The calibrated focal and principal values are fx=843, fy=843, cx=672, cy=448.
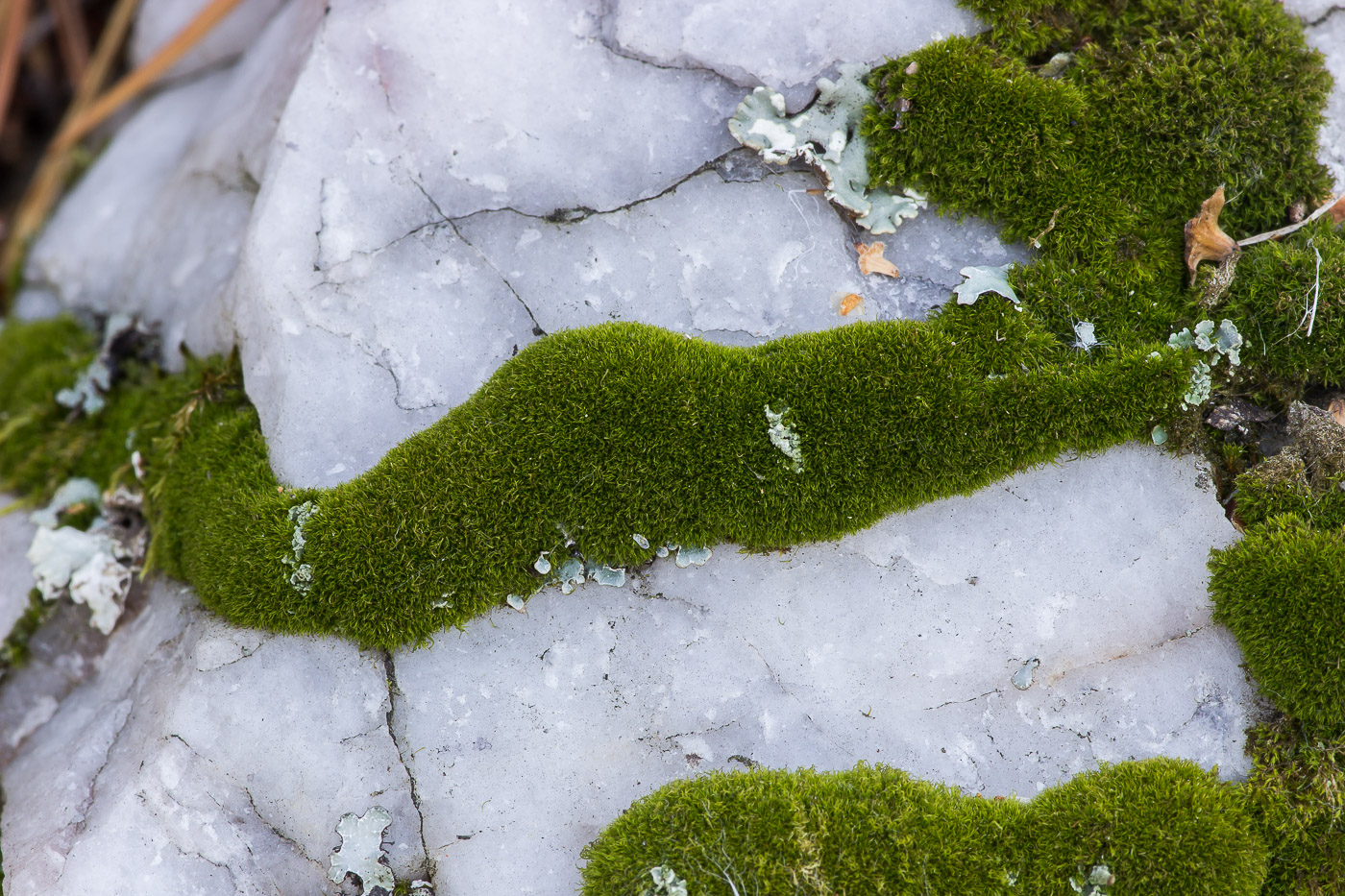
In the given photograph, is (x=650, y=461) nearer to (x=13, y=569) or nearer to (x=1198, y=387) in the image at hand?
(x=1198, y=387)

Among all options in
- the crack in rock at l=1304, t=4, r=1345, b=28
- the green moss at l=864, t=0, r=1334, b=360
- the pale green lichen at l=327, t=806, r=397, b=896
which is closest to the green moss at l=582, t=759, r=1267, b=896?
the pale green lichen at l=327, t=806, r=397, b=896

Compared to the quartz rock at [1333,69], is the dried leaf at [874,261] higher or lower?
lower

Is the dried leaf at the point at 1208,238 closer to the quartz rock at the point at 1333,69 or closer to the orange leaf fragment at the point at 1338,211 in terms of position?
the orange leaf fragment at the point at 1338,211

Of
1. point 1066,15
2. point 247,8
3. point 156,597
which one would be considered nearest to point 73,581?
point 156,597

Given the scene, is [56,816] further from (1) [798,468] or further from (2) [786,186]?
(2) [786,186]

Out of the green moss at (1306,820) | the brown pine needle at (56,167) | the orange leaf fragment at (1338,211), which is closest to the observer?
the green moss at (1306,820)

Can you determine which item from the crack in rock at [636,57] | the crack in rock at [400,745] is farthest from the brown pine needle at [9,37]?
the crack in rock at [400,745]

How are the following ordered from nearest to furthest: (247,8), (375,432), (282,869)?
1. (282,869)
2. (375,432)
3. (247,8)
